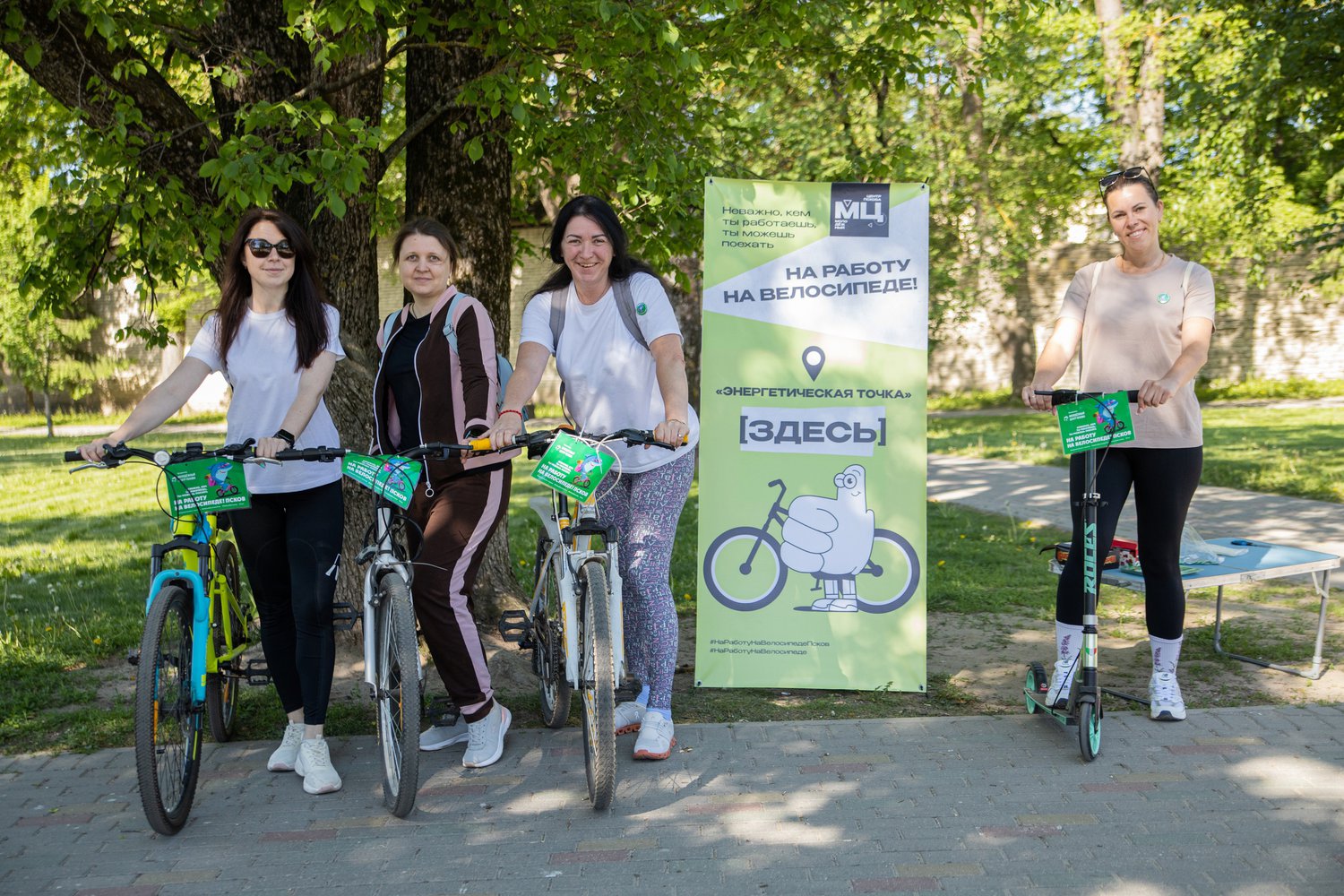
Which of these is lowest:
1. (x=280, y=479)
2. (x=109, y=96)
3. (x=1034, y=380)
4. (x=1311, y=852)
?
(x=1311, y=852)

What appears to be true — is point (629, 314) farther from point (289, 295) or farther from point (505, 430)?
point (289, 295)

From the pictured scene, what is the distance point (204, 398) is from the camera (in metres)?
31.8

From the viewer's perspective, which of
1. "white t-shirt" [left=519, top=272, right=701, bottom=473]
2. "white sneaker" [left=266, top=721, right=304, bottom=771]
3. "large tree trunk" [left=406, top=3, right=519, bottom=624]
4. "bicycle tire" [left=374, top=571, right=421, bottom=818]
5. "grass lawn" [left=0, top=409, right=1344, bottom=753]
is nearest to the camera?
"bicycle tire" [left=374, top=571, right=421, bottom=818]

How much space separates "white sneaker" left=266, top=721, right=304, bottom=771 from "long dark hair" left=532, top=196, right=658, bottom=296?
1.89m

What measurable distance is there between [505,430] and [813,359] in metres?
1.74

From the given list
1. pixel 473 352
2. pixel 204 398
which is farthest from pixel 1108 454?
pixel 204 398

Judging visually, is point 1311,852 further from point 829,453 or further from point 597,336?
point 597,336

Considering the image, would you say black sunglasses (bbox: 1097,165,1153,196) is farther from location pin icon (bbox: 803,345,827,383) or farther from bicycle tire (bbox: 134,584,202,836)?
bicycle tire (bbox: 134,584,202,836)

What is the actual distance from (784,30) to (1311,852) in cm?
442

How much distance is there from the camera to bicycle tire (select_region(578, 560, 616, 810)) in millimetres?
3928

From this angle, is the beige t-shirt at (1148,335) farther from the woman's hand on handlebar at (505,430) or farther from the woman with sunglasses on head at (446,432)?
the woman with sunglasses on head at (446,432)

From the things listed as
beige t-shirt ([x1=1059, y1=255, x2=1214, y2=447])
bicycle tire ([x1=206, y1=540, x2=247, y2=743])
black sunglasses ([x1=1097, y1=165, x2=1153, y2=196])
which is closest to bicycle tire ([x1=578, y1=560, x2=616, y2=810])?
bicycle tire ([x1=206, y1=540, x2=247, y2=743])

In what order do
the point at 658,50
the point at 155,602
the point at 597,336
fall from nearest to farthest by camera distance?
the point at 155,602
the point at 597,336
the point at 658,50

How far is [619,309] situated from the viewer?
4.56 metres
